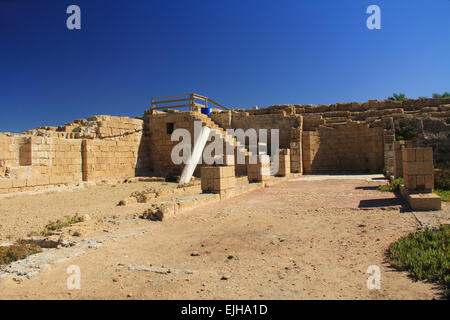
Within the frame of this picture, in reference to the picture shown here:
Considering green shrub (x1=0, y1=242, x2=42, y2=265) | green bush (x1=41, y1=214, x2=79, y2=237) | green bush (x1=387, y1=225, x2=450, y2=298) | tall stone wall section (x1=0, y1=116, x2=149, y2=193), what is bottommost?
green shrub (x1=0, y1=242, x2=42, y2=265)

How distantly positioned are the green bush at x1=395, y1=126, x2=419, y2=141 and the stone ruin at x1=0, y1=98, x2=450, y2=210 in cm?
21

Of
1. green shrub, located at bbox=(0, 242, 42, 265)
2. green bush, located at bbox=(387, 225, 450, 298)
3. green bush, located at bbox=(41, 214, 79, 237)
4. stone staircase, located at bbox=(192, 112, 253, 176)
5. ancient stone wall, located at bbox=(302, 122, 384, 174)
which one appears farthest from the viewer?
ancient stone wall, located at bbox=(302, 122, 384, 174)

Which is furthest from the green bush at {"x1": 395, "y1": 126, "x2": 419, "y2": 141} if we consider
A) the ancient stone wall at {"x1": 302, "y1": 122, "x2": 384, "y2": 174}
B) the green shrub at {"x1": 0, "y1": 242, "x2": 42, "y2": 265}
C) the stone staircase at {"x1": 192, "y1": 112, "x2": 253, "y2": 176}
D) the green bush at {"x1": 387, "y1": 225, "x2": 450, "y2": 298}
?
the green shrub at {"x1": 0, "y1": 242, "x2": 42, "y2": 265}

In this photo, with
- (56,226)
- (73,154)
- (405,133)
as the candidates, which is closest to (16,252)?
(56,226)

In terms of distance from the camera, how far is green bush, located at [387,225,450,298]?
3.56 meters

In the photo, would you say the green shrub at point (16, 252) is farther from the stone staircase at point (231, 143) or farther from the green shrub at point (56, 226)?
the stone staircase at point (231, 143)

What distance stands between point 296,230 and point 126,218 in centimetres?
377

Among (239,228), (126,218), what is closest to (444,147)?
(239,228)

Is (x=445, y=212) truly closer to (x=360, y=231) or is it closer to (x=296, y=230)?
(x=360, y=231)

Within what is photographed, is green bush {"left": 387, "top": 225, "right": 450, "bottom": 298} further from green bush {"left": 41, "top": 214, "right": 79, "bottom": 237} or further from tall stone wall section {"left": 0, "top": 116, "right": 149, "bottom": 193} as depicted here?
tall stone wall section {"left": 0, "top": 116, "right": 149, "bottom": 193}

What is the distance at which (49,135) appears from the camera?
1433 cm

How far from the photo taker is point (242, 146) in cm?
1777

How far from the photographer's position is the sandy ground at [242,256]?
3.60 m

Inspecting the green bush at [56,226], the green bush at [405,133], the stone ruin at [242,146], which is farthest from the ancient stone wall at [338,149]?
the green bush at [56,226]
